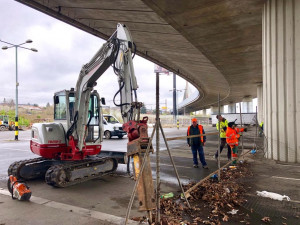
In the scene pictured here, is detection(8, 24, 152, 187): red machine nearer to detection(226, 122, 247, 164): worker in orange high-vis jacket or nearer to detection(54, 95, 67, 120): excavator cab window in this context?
detection(54, 95, 67, 120): excavator cab window

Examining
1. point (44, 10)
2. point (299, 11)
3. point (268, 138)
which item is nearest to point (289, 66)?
point (299, 11)

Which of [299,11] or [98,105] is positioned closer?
[98,105]

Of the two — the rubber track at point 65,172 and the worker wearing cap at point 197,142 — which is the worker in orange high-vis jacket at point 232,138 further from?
the rubber track at point 65,172

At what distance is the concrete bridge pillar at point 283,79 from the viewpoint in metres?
9.41

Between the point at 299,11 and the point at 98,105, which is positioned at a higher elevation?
the point at 299,11

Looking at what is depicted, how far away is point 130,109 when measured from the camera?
4828mm

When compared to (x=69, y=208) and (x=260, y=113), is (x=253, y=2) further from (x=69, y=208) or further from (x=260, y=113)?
(x=260, y=113)

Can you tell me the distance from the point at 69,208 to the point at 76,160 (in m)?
2.51

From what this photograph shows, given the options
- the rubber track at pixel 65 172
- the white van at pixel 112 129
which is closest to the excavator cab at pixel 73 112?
the rubber track at pixel 65 172

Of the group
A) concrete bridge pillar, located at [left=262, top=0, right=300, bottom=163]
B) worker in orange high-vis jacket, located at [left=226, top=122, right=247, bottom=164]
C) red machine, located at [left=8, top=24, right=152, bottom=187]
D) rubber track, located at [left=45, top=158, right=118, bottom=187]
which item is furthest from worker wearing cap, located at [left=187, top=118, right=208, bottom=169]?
rubber track, located at [left=45, top=158, right=118, bottom=187]

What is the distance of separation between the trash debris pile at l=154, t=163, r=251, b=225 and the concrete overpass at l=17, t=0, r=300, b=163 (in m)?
4.85

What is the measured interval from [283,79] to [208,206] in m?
7.13

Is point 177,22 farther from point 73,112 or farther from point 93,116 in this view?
point 73,112

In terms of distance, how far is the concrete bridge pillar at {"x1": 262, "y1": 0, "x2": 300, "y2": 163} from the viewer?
9.41 meters
